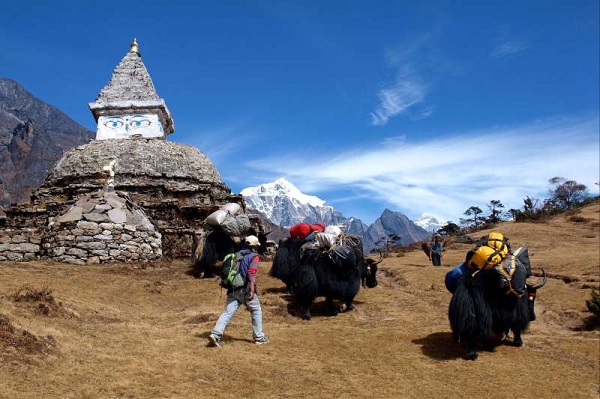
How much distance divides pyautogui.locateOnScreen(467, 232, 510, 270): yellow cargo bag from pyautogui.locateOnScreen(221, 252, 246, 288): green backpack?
4.12m

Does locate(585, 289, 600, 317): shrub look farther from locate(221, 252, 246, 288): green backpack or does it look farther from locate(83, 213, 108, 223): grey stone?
locate(83, 213, 108, 223): grey stone

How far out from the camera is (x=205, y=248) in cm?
1644

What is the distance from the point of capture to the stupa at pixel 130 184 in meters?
17.6

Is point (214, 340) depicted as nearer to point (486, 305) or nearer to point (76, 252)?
point (486, 305)

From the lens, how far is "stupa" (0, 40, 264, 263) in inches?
694

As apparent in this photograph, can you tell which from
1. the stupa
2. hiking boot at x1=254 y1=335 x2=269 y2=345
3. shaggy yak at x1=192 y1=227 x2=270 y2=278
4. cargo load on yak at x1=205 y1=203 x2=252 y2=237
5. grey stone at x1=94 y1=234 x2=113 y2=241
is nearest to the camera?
hiking boot at x1=254 y1=335 x2=269 y2=345

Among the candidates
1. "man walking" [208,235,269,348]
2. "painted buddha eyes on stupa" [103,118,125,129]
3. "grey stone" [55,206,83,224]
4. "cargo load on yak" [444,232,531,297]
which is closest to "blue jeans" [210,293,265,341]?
"man walking" [208,235,269,348]

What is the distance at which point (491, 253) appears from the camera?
9.20 m

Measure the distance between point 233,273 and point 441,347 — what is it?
4.11 meters

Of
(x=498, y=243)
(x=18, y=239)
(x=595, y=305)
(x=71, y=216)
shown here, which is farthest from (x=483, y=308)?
(x=18, y=239)

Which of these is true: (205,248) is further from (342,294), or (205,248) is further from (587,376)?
(587,376)

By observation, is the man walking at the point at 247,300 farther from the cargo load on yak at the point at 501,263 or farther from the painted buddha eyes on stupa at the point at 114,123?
the painted buddha eyes on stupa at the point at 114,123

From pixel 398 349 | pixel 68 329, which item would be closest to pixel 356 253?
pixel 398 349

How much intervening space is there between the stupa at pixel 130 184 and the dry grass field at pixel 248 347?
246cm
